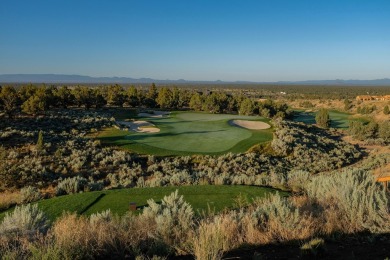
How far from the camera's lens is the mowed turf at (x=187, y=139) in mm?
26617

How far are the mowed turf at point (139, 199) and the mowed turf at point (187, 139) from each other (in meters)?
14.6

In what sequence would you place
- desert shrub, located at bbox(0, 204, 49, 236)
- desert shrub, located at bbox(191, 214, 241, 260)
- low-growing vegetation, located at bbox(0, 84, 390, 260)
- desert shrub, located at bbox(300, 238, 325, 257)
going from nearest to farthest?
desert shrub, located at bbox(191, 214, 241, 260) < desert shrub, located at bbox(300, 238, 325, 257) < low-growing vegetation, located at bbox(0, 84, 390, 260) < desert shrub, located at bbox(0, 204, 49, 236)

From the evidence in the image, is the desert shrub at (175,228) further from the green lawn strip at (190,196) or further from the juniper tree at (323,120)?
the juniper tree at (323,120)

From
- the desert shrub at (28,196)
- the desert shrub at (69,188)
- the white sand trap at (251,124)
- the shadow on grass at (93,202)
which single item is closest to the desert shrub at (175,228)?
the shadow on grass at (93,202)

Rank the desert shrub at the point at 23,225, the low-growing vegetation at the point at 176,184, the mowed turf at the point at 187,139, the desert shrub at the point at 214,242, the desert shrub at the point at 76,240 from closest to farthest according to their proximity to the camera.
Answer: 1. the desert shrub at the point at 214,242
2. the desert shrub at the point at 76,240
3. the low-growing vegetation at the point at 176,184
4. the desert shrub at the point at 23,225
5. the mowed turf at the point at 187,139

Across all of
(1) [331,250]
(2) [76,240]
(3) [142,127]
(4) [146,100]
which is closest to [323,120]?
(3) [142,127]

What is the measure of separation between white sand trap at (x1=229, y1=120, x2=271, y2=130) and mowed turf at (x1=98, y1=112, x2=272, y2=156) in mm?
2732

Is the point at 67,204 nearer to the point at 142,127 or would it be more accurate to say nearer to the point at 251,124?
the point at 142,127

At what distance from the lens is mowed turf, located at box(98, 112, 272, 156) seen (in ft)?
87.3

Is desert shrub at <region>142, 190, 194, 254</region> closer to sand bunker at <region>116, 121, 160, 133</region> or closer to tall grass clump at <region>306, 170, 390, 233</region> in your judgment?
tall grass clump at <region>306, 170, 390, 233</region>

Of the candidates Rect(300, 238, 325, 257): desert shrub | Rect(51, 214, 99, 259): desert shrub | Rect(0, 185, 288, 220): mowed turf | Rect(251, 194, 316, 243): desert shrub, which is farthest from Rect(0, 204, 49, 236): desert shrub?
Rect(300, 238, 325, 257): desert shrub

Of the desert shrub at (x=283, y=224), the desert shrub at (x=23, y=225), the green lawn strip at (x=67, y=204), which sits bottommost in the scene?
the green lawn strip at (x=67, y=204)

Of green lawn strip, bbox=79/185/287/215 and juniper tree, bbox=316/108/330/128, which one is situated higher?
green lawn strip, bbox=79/185/287/215

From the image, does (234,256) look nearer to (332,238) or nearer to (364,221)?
(332,238)
